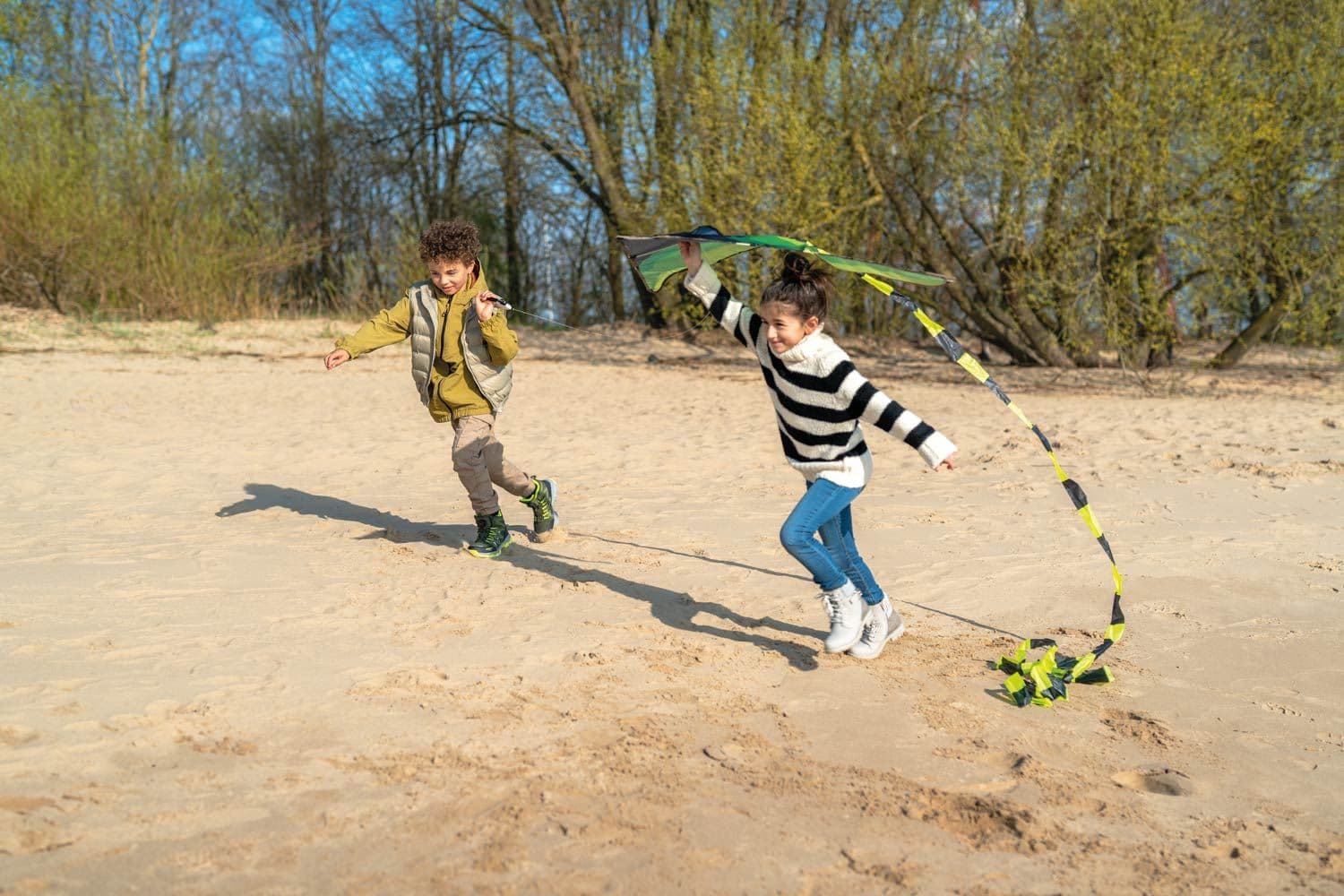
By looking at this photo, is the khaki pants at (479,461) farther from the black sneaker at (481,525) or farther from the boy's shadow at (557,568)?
the boy's shadow at (557,568)

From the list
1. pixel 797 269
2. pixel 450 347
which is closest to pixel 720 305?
pixel 797 269

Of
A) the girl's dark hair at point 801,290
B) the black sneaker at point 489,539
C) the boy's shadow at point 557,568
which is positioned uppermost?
the girl's dark hair at point 801,290

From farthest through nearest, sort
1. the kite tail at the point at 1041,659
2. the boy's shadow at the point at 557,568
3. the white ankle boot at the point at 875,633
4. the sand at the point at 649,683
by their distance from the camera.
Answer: the boy's shadow at the point at 557,568 < the white ankle boot at the point at 875,633 < the kite tail at the point at 1041,659 < the sand at the point at 649,683

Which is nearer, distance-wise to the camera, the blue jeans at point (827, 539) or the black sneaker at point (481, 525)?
the blue jeans at point (827, 539)

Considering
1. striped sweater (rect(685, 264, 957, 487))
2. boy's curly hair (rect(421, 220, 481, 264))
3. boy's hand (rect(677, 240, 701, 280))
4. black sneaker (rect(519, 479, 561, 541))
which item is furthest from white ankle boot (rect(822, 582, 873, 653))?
boy's curly hair (rect(421, 220, 481, 264))

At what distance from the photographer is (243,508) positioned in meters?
7.08

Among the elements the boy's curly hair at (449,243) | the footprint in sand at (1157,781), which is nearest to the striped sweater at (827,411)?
the footprint in sand at (1157,781)

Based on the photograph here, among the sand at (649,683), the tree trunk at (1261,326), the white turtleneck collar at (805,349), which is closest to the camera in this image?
the sand at (649,683)

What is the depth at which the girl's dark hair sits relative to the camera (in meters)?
4.19

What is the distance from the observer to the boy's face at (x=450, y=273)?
5.54 m

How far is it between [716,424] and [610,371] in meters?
4.50

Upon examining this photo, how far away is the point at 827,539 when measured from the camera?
4.55m

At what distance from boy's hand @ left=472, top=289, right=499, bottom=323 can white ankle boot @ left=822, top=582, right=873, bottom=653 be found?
2000 millimetres

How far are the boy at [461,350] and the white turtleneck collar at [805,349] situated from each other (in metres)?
1.73
